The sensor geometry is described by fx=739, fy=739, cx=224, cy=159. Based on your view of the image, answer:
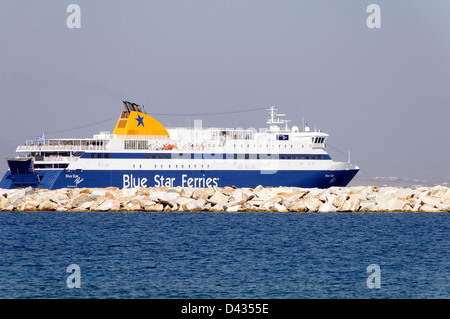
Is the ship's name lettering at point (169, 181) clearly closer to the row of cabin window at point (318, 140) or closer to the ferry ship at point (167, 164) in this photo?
the ferry ship at point (167, 164)

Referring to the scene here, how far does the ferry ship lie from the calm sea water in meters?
13.8

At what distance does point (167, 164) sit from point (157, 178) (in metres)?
1.33

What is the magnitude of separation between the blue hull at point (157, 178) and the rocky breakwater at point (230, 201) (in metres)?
8.28

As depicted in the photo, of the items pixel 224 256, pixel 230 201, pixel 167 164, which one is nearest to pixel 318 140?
pixel 167 164

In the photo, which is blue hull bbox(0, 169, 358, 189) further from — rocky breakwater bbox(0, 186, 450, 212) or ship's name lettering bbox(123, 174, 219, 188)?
rocky breakwater bbox(0, 186, 450, 212)

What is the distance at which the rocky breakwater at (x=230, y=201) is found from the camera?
43281mm

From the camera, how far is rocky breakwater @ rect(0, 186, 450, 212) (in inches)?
1704

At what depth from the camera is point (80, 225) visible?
3694 centimetres

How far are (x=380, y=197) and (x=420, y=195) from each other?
120 inches

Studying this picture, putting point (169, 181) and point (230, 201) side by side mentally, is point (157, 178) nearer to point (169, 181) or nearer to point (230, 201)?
point (169, 181)

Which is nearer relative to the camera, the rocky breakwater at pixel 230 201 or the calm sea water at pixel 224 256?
the calm sea water at pixel 224 256

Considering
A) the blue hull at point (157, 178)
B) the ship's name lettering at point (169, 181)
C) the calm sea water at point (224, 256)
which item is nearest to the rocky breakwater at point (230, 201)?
the calm sea water at point (224, 256)

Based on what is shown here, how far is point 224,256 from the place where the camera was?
26391 millimetres
